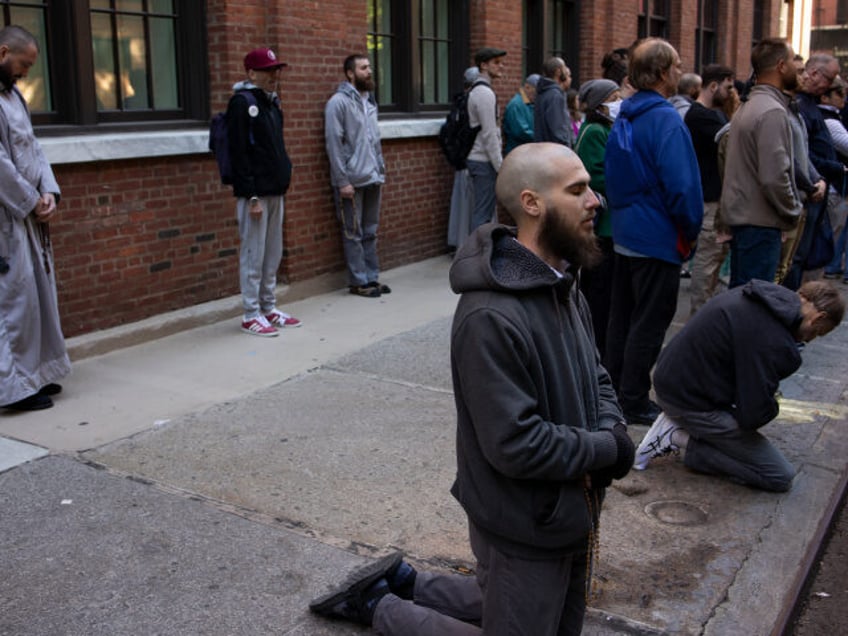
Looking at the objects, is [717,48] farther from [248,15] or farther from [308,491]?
[308,491]

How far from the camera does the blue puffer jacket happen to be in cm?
508

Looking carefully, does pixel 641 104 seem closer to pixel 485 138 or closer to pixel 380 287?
pixel 380 287

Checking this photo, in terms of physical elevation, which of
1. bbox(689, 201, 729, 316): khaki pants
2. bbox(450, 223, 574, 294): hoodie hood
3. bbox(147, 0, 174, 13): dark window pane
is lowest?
bbox(689, 201, 729, 316): khaki pants

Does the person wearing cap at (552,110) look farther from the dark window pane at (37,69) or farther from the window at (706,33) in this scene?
the window at (706,33)

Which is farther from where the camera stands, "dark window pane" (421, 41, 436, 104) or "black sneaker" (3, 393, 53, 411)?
"dark window pane" (421, 41, 436, 104)

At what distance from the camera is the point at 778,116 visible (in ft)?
18.7

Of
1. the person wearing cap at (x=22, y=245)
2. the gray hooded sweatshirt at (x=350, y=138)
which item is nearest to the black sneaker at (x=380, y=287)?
the gray hooded sweatshirt at (x=350, y=138)

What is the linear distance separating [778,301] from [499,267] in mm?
2482

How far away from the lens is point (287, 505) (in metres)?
4.39

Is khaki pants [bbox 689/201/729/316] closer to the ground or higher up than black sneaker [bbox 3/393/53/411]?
higher up

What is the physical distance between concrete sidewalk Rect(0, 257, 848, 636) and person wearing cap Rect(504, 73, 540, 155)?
4.11 meters

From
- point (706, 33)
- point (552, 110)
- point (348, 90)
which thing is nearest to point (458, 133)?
point (552, 110)

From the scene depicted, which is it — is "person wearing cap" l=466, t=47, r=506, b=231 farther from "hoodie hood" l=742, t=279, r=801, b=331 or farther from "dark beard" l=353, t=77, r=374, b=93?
"hoodie hood" l=742, t=279, r=801, b=331

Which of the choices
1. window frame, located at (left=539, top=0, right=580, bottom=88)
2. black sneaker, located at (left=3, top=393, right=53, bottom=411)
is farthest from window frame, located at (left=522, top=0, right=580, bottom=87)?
black sneaker, located at (left=3, top=393, right=53, bottom=411)
